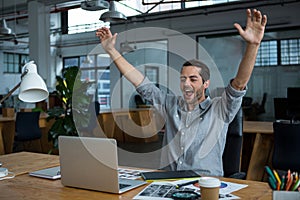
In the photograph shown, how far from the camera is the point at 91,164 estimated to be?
156 cm

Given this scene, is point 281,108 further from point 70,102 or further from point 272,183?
point 272,183

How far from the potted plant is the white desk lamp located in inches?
97.8

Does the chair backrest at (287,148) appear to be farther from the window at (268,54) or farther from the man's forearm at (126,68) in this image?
the window at (268,54)

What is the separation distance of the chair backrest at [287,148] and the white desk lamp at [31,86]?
2251mm

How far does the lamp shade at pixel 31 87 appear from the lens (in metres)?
1.79

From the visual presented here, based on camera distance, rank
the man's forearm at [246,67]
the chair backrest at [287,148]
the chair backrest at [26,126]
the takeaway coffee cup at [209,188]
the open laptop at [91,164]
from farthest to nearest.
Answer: the chair backrest at [26,126], the chair backrest at [287,148], the man's forearm at [246,67], the open laptop at [91,164], the takeaway coffee cup at [209,188]

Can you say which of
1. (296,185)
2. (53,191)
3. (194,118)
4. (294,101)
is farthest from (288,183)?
(294,101)

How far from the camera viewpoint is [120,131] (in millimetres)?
8789

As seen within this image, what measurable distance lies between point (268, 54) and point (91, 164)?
8100mm

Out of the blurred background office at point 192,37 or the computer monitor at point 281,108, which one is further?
the blurred background office at point 192,37

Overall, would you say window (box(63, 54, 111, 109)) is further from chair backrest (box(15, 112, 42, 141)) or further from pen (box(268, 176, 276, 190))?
pen (box(268, 176, 276, 190))

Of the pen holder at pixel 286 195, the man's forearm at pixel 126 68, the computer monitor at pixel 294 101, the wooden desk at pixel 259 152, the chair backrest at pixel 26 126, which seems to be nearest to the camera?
the pen holder at pixel 286 195

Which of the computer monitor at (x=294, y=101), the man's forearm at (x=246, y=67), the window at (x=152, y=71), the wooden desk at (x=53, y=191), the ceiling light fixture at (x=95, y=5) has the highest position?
the ceiling light fixture at (x=95, y=5)

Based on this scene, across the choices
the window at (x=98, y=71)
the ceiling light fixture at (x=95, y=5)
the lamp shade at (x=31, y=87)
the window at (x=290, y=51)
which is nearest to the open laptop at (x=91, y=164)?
the lamp shade at (x=31, y=87)
